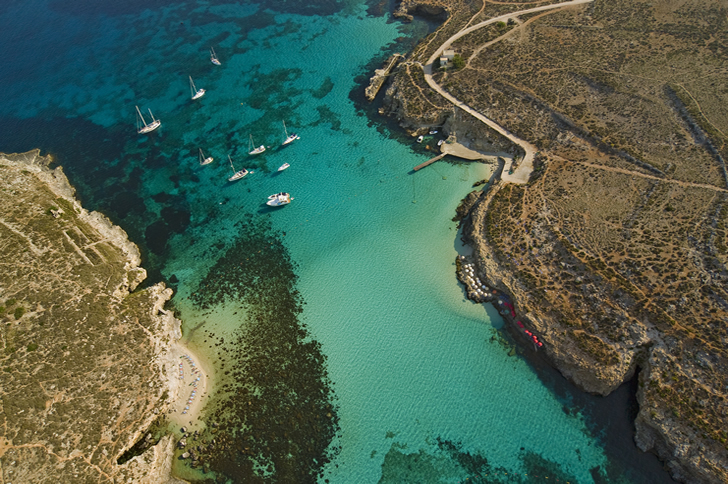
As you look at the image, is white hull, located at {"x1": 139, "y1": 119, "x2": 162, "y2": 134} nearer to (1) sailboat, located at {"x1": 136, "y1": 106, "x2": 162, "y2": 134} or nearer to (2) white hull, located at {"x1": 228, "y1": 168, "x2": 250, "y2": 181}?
(1) sailboat, located at {"x1": 136, "y1": 106, "x2": 162, "y2": 134}

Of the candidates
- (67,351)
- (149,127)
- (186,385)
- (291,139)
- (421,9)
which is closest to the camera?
(67,351)

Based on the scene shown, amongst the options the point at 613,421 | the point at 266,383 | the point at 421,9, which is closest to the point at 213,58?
the point at 421,9

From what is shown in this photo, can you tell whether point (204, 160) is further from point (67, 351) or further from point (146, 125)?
point (67, 351)

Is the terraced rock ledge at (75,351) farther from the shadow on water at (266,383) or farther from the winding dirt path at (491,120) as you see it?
the winding dirt path at (491,120)

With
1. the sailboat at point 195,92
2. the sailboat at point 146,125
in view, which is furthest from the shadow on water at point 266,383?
the sailboat at point 195,92

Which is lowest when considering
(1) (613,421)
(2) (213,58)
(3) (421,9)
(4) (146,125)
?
(1) (613,421)

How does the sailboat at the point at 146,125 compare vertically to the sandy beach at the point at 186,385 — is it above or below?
above
